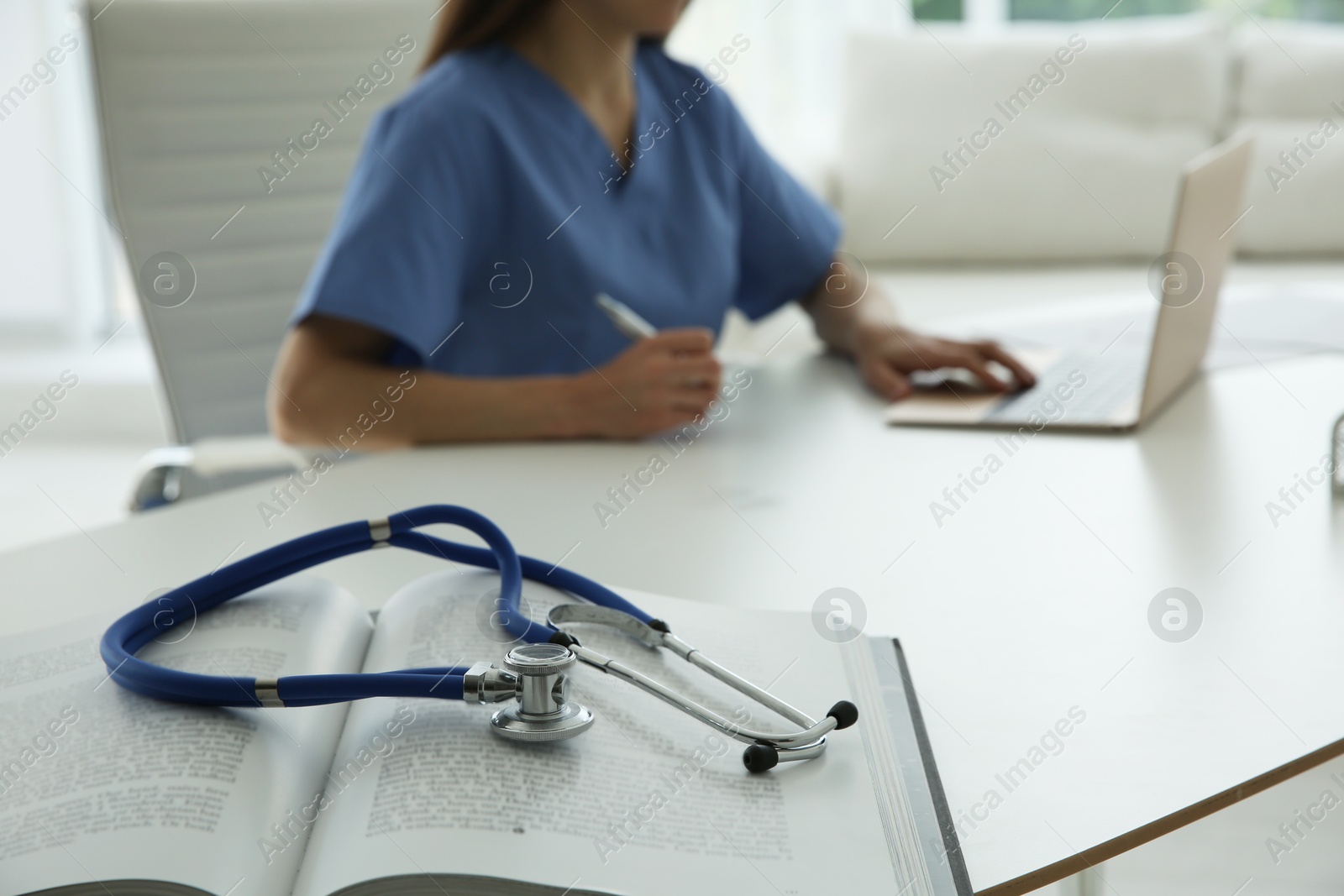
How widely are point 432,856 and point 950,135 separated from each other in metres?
2.46

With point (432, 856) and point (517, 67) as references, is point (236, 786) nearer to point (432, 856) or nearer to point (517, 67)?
point (432, 856)

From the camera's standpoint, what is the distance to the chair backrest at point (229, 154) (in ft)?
4.48

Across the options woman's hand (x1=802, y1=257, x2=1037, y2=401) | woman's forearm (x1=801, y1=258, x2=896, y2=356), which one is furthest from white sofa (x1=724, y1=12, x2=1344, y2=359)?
woman's hand (x1=802, y1=257, x2=1037, y2=401)

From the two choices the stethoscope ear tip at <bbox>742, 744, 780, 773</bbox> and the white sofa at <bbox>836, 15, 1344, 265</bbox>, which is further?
the white sofa at <bbox>836, 15, 1344, 265</bbox>

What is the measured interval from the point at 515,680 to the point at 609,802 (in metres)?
0.06

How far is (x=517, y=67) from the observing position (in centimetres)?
116

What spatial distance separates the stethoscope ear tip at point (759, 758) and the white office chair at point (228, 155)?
1.10 meters

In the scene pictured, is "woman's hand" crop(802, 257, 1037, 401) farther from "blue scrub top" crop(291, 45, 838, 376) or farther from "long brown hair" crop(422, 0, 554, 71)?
"long brown hair" crop(422, 0, 554, 71)

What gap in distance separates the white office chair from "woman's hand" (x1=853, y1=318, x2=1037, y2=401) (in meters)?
0.65

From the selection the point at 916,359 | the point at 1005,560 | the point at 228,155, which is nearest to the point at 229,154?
the point at 228,155

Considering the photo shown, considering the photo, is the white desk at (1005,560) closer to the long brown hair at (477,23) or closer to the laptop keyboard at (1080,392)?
the laptop keyboard at (1080,392)

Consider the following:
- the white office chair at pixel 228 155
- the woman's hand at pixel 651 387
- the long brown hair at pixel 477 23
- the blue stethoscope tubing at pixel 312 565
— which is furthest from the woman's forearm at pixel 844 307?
the blue stethoscope tubing at pixel 312 565

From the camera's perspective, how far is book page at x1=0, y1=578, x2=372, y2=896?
0.37 meters

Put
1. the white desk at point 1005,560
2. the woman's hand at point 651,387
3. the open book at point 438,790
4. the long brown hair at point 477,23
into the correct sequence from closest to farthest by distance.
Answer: the open book at point 438,790 < the white desk at point 1005,560 < the woman's hand at point 651,387 < the long brown hair at point 477,23
